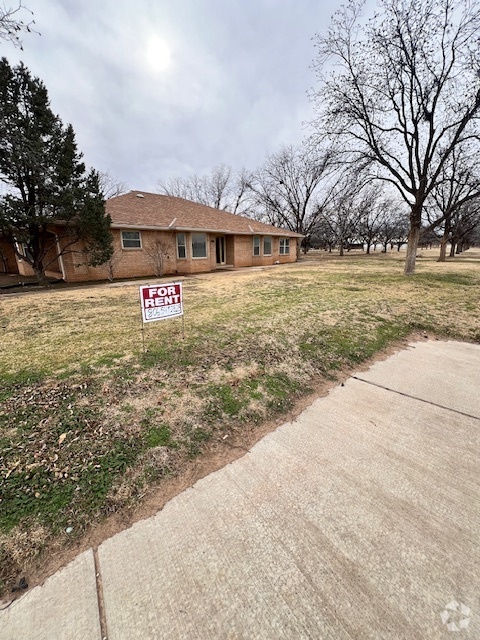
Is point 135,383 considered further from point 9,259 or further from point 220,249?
point 9,259

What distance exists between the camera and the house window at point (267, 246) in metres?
20.4

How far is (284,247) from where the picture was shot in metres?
23.0

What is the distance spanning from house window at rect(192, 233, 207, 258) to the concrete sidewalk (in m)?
13.8

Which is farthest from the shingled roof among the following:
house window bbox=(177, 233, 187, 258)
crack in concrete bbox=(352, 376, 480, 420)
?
crack in concrete bbox=(352, 376, 480, 420)

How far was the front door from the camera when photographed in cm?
1798

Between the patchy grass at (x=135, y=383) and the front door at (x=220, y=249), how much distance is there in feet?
38.5

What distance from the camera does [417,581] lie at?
136 centimetres

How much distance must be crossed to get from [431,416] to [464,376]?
1.29 meters

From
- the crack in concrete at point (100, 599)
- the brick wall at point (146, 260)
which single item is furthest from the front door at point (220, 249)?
the crack in concrete at point (100, 599)

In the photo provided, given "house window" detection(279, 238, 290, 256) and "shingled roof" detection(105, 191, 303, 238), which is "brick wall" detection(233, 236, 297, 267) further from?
"shingled roof" detection(105, 191, 303, 238)

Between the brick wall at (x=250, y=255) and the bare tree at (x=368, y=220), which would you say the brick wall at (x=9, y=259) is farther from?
the bare tree at (x=368, y=220)

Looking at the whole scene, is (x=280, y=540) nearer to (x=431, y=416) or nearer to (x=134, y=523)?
(x=134, y=523)

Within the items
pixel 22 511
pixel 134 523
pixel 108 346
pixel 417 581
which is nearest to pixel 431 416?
pixel 417 581

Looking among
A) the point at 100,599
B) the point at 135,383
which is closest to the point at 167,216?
the point at 135,383
